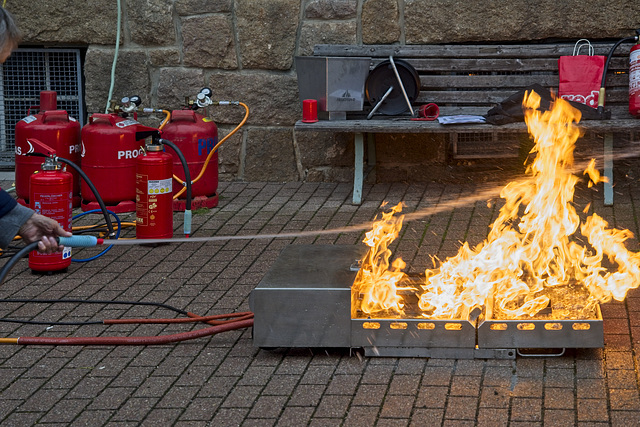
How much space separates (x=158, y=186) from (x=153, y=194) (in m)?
0.07

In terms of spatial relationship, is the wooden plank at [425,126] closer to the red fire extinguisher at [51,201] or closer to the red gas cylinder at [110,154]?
the red gas cylinder at [110,154]

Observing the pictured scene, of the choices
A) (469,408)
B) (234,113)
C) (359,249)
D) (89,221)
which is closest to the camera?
(469,408)

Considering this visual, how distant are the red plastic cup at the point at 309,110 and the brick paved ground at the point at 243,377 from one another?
219cm

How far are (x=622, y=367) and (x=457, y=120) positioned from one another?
3721 millimetres

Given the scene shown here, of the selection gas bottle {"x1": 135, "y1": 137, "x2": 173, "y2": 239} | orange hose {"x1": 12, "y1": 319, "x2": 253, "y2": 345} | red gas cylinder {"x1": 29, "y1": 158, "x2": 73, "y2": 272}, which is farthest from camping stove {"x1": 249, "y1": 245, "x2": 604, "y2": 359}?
gas bottle {"x1": 135, "y1": 137, "x2": 173, "y2": 239}

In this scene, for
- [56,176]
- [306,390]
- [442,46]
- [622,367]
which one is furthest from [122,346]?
[442,46]

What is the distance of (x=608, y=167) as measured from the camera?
25.0 ft

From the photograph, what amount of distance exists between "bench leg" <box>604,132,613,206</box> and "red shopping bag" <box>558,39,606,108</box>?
0.50 metres

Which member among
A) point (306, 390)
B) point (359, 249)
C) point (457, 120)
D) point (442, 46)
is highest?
point (442, 46)

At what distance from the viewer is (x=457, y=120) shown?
7.64m

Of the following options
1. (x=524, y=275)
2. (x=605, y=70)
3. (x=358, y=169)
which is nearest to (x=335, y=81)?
(x=358, y=169)

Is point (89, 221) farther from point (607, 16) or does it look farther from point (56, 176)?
point (607, 16)

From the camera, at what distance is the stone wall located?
8.34 metres

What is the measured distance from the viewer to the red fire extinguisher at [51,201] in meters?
5.91
